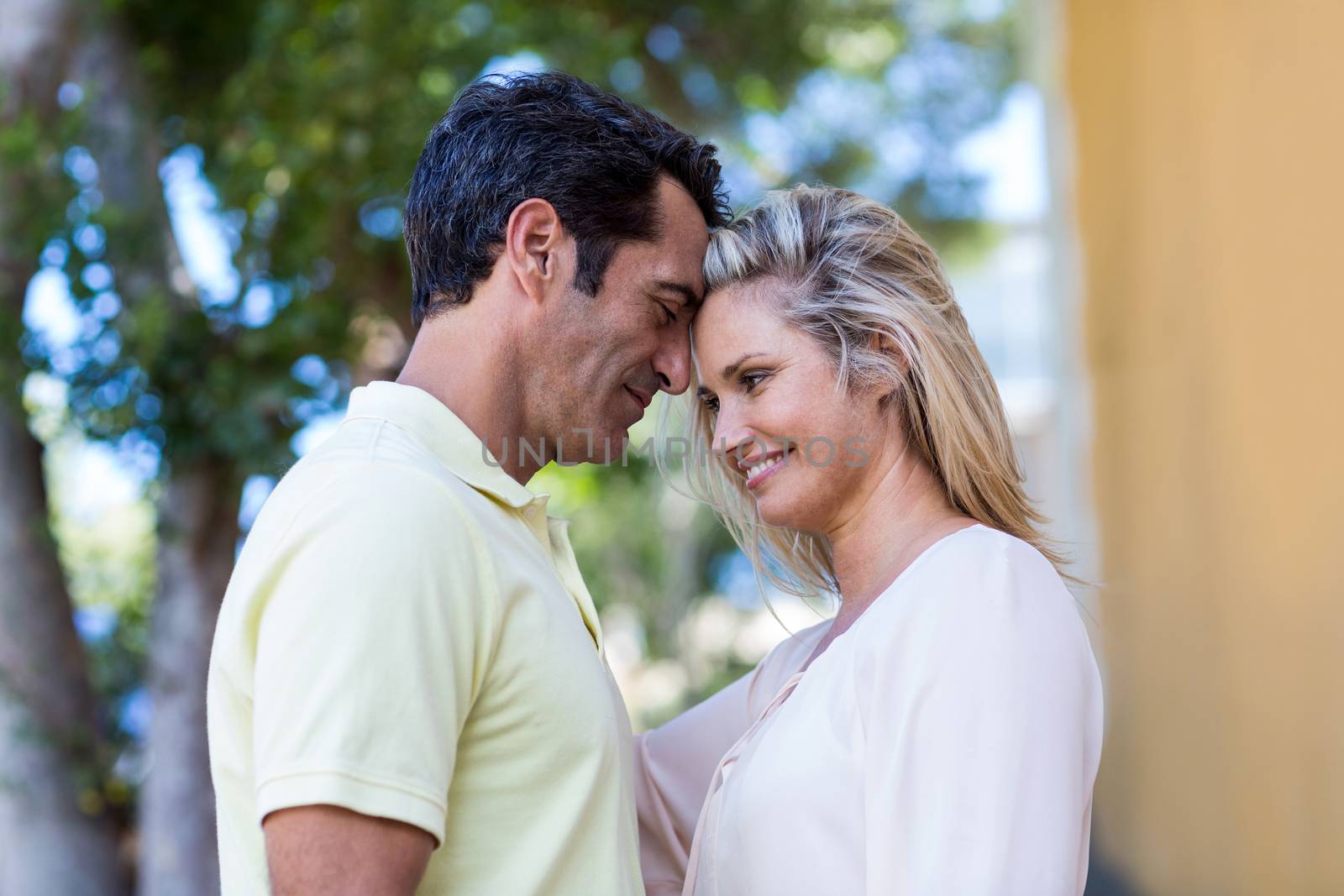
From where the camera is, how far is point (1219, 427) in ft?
11.1

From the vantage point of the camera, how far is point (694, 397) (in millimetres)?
2109

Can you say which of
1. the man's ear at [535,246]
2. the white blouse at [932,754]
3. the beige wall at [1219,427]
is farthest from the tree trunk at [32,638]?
the beige wall at [1219,427]

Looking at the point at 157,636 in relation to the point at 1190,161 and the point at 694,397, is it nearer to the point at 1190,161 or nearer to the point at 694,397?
the point at 694,397

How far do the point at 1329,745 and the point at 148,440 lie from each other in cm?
325

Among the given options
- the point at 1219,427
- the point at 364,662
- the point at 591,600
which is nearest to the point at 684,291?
the point at 591,600

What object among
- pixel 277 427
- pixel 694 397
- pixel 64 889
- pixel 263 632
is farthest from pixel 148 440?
pixel 263 632

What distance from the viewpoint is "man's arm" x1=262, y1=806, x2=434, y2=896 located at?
1.15 m

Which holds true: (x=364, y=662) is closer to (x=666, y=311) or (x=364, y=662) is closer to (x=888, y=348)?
(x=666, y=311)

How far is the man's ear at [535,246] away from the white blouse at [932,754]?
59 cm

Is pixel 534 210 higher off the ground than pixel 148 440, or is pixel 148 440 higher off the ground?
pixel 534 210

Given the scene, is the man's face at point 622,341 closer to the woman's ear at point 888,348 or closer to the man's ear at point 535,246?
the man's ear at point 535,246

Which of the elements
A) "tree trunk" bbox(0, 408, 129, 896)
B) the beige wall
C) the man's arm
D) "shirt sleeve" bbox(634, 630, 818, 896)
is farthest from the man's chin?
"tree trunk" bbox(0, 408, 129, 896)

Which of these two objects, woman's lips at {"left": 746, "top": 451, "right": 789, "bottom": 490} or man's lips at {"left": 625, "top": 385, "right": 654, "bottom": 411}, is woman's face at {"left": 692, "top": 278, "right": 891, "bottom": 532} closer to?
woman's lips at {"left": 746, "top": 451, "right": 789, "bottom": 490}

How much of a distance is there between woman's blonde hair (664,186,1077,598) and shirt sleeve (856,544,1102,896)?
0.92 ft
